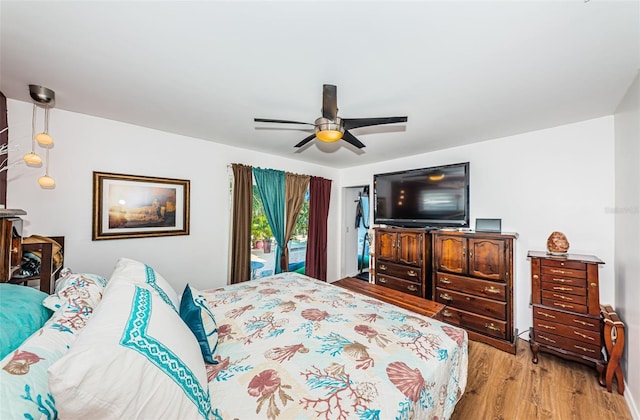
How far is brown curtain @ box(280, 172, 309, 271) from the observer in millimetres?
3902

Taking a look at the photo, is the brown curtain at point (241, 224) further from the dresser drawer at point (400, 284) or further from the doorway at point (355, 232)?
the doorway at point (355, 232)

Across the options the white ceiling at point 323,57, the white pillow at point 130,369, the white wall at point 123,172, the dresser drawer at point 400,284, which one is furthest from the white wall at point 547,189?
the white pillow at point 130,369

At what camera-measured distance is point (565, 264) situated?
2.23m

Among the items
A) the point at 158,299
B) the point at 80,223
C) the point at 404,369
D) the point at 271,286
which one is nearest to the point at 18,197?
the point at 80,223

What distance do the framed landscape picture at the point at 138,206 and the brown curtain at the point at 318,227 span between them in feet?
6.67

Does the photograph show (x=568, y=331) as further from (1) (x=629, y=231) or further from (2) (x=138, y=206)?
(2) (x=138, y=206)

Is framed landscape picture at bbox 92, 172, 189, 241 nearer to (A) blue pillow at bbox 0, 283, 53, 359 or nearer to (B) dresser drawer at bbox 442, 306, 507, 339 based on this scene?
(A) blue pillow at bbox 0, 283, 53, 359

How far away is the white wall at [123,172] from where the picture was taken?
2119 millimetres

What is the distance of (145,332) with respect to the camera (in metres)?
0.85

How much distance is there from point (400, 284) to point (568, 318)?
1.68 meters

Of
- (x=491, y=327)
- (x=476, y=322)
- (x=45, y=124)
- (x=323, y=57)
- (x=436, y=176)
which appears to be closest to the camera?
(x=323, y=57)

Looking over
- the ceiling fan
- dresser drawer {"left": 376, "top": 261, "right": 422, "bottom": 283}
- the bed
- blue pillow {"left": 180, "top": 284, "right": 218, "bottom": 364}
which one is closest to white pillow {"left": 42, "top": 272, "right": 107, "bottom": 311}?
the bed

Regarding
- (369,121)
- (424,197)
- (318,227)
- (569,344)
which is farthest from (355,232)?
(369,121)

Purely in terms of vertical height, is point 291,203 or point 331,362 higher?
point 291,203
